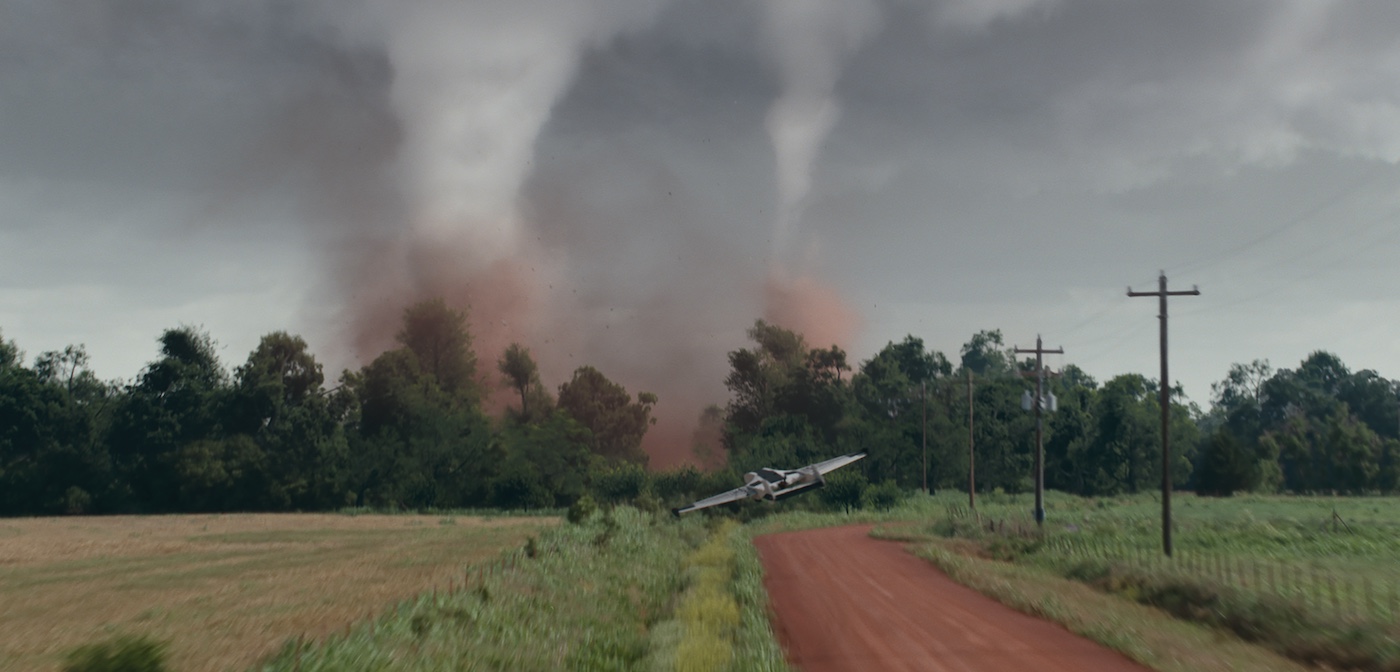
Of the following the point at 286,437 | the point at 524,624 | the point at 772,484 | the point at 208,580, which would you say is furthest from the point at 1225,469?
the point at 524,624

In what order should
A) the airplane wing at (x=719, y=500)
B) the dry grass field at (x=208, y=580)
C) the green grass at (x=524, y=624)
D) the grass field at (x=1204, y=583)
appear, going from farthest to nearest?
1. the airplane wing at (x=719, y=500)
2. the dry grass field at (x=208, y=580)
3. the grass field at (x=1204, y=583)
4. the green grass at (x=524, y=624)

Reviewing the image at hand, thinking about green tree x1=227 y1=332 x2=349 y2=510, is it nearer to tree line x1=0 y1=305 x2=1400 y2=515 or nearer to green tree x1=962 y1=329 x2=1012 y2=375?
tree line x1=0 y1=305 x2=1400 y2=515

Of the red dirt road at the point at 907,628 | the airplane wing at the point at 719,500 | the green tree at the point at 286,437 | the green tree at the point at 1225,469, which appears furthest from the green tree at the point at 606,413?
the red dirt road at the point at 907,628

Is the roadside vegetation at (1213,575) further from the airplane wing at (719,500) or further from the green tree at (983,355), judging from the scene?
the green tree at (983,355)

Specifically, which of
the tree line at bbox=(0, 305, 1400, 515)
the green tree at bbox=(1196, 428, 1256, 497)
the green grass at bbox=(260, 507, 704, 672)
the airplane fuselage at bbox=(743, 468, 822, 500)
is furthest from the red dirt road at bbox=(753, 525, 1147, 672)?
the green tree at bbox=(1196, 428, 1256, 497)

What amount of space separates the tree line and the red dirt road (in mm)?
46765

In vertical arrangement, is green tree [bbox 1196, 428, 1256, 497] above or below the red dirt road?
above

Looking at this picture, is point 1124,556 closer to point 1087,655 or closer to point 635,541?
point 1087,655

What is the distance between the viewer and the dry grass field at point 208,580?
19.6 m

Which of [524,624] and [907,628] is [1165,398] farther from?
[524,624]

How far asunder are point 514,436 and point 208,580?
7011cm

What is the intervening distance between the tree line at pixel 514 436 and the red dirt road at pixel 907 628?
4677 cm

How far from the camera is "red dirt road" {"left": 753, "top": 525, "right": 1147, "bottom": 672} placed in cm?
1689

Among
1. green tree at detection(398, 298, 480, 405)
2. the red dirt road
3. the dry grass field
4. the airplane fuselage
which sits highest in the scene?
green tree at detection(398, 298, 480, 405)
